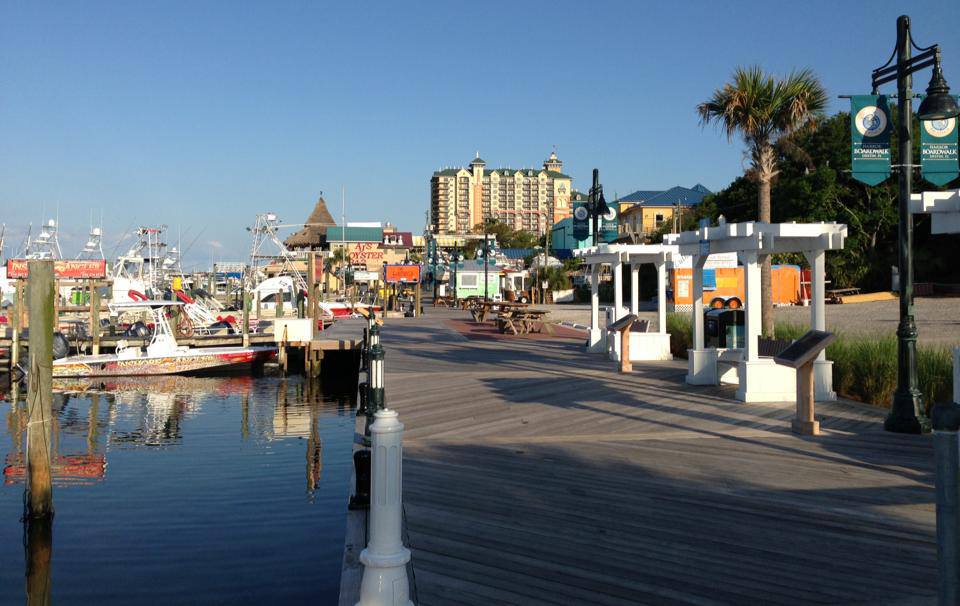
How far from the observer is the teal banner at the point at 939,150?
30.5 ft

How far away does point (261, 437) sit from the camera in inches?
610

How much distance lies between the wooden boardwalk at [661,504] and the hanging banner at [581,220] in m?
8.86

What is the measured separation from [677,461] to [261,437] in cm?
956

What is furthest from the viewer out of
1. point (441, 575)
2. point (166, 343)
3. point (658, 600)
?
point (166, 343)

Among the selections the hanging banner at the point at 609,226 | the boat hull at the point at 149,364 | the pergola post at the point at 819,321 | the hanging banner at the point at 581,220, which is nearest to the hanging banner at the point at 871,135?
the pergola post at the point at 819,321

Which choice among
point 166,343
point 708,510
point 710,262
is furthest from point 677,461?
point 710,262

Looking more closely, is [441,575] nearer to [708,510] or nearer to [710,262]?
[708,510]

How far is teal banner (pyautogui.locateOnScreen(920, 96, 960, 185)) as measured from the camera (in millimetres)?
9297

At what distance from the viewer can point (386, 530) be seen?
3928 mm

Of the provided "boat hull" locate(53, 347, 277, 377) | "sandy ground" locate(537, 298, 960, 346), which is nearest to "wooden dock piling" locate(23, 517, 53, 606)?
"boat hull" locate(53, 347, 277, 377)

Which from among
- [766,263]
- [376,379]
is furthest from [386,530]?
[766,263]

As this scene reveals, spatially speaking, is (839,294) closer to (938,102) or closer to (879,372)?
(879,372)

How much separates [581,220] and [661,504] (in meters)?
14.6

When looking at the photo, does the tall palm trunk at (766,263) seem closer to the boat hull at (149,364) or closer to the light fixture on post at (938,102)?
the light fixture on post at (938,102)
